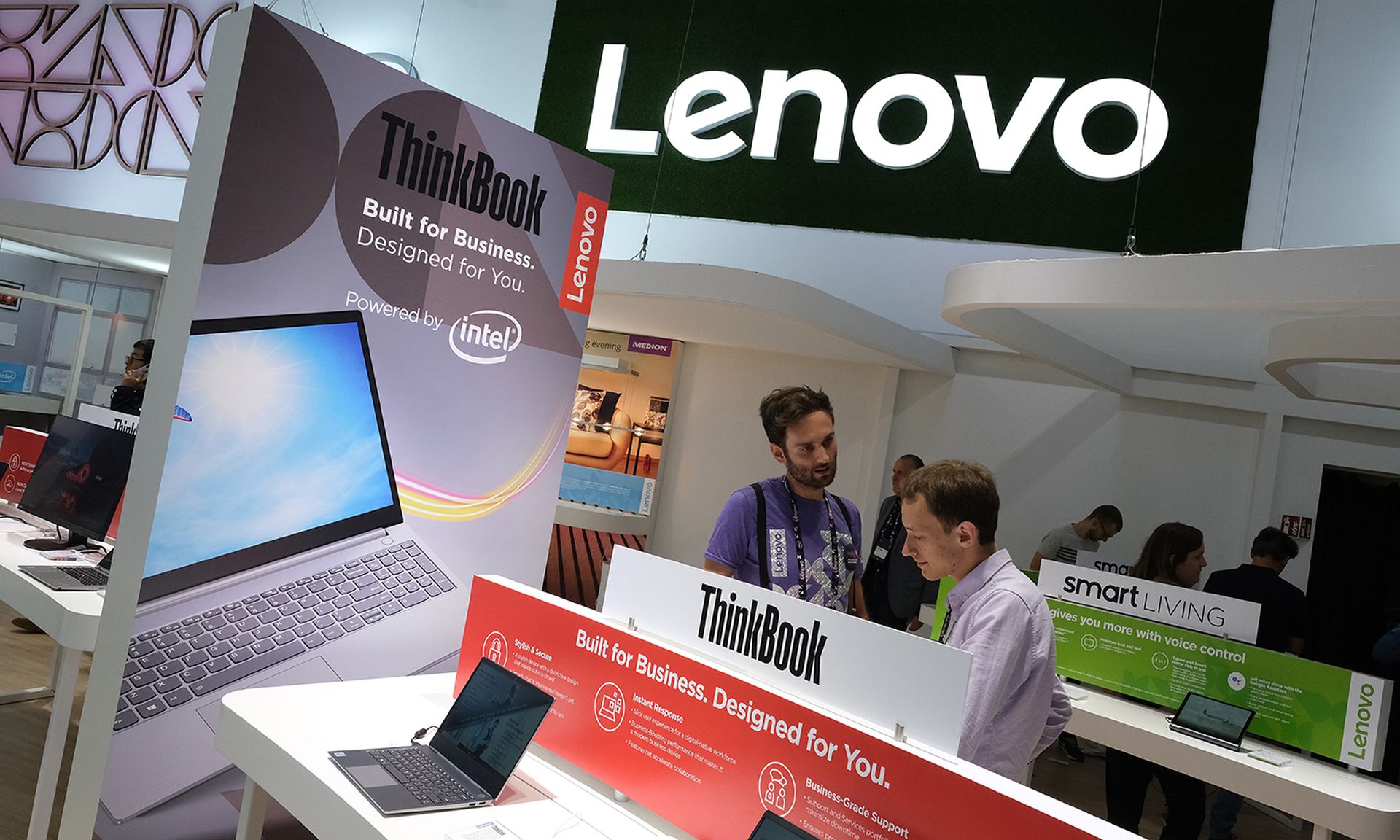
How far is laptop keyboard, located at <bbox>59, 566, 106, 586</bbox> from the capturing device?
3299 millimetres

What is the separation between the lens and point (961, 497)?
2072mm

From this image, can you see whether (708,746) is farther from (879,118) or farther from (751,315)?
(879,118)

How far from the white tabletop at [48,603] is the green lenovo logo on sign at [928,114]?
654 cm

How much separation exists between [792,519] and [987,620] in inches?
41.8

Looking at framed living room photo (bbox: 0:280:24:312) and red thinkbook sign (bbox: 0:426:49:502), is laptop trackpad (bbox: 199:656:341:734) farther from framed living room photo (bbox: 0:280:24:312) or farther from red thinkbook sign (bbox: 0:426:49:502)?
framed living room photo (bbox: 0:280:24:312)

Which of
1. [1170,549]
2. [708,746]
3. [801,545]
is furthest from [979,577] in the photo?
[1170,549]

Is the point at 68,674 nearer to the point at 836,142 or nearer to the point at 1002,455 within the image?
the point at 1002,455

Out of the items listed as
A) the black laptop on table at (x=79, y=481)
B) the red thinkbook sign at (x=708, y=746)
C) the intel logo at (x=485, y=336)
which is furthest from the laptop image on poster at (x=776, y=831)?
the black laptop on table at (x=79, y=481)

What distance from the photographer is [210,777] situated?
2377mm

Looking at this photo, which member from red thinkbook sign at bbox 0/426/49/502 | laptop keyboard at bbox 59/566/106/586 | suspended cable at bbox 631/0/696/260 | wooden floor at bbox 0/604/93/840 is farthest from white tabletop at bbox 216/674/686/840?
suspended cable at bbox 631/0/696/260

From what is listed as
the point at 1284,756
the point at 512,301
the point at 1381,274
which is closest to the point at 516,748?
the point at 512,301

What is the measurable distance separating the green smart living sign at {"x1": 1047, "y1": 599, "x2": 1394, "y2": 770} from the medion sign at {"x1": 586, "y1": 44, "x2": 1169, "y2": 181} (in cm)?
421

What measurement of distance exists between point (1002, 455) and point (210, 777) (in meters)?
6.55

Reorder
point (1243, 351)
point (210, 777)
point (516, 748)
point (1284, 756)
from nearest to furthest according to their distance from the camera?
1. point (516, 748)
2. point (210, 777)
3. point (1284, 756)
4. point (1243, 351)
